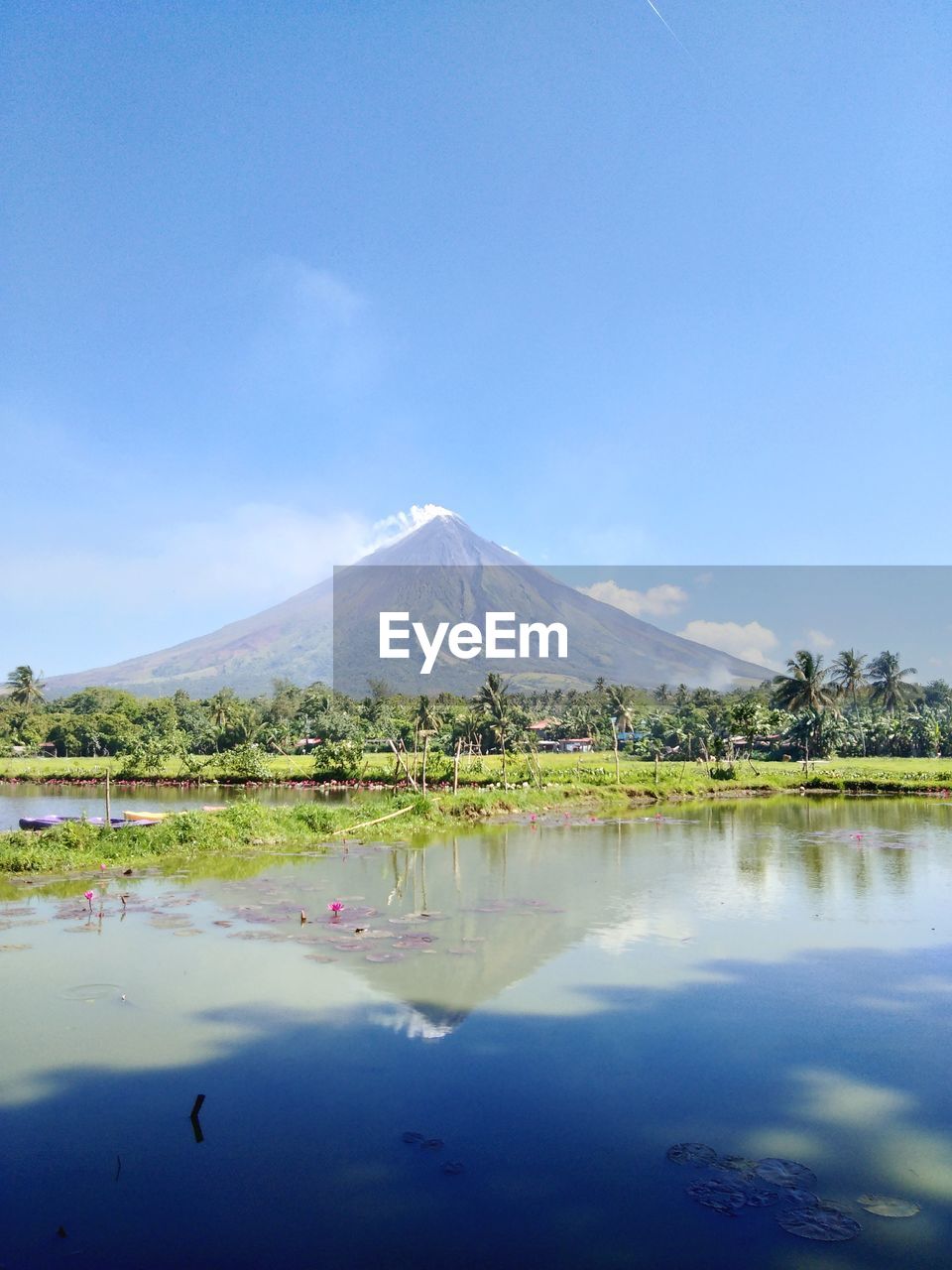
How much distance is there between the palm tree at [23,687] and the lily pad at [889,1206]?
69.0 m

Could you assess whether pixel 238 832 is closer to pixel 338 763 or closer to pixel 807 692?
pixel 338 763

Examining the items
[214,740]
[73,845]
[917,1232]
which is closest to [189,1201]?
[917,1232]

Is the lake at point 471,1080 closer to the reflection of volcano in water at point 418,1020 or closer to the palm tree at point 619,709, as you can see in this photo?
the reflection of volcano in water at point 418,1020

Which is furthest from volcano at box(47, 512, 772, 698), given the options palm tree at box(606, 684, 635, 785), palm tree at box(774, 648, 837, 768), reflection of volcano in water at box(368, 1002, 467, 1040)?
reflection of volcano in water at box(368, 1002, 467, 1040)

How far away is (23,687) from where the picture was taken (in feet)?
213

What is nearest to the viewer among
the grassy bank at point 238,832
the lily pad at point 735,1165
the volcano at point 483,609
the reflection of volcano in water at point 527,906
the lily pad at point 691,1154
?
the lily pad at point 735,1165

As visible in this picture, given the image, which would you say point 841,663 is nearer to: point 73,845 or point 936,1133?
point 73,845

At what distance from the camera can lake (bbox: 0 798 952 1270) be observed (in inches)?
163

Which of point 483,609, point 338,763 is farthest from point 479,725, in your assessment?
point 483,609

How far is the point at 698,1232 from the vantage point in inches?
162

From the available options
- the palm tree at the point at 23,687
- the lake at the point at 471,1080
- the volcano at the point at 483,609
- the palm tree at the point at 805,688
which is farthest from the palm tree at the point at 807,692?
the volcano at the point at 483,609

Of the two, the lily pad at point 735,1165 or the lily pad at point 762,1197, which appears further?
the lily pad at point 735,1165

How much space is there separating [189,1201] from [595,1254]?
6.56 ft

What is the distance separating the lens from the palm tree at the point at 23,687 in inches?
2552
